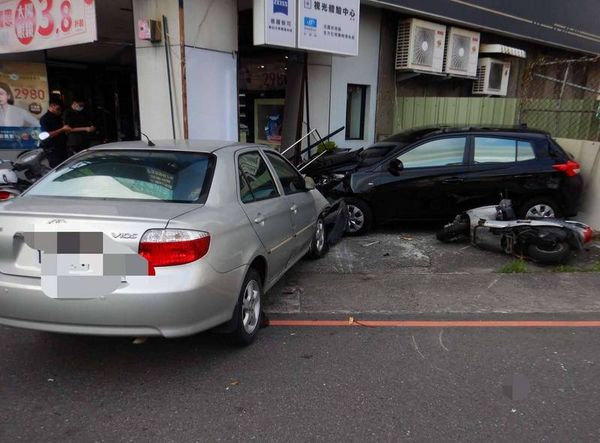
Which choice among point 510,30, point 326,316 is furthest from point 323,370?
point 510,30

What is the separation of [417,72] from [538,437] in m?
9.82

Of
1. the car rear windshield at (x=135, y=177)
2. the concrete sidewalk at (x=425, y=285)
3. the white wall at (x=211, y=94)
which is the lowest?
the concrete sidewalk at (x=425, y=285)

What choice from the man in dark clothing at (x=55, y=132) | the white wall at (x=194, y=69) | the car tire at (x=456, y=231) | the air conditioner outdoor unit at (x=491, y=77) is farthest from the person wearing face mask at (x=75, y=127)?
the air conditioner outdoor unit at (x=491, y=77)

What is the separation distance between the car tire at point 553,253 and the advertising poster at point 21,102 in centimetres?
990

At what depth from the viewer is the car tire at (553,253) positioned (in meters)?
6.05

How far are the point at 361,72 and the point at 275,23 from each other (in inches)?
139

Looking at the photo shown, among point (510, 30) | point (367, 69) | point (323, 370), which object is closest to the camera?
point (323, 370)

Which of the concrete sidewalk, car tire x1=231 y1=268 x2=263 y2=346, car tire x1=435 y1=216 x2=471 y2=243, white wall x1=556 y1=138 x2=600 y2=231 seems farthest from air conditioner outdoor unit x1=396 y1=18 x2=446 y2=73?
car tire x1=231 y1=268 x2=263 y2=346

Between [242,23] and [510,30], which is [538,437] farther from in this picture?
[510,30]

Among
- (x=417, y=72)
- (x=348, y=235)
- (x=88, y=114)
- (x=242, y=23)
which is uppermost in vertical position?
(x=242, y=23)

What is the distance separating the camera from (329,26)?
29.5 feet

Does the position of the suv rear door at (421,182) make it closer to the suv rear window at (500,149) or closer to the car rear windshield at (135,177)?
the suv rear window at (500,149)

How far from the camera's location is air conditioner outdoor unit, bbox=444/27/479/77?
12.0 metres

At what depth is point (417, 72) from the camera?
11.4 m
